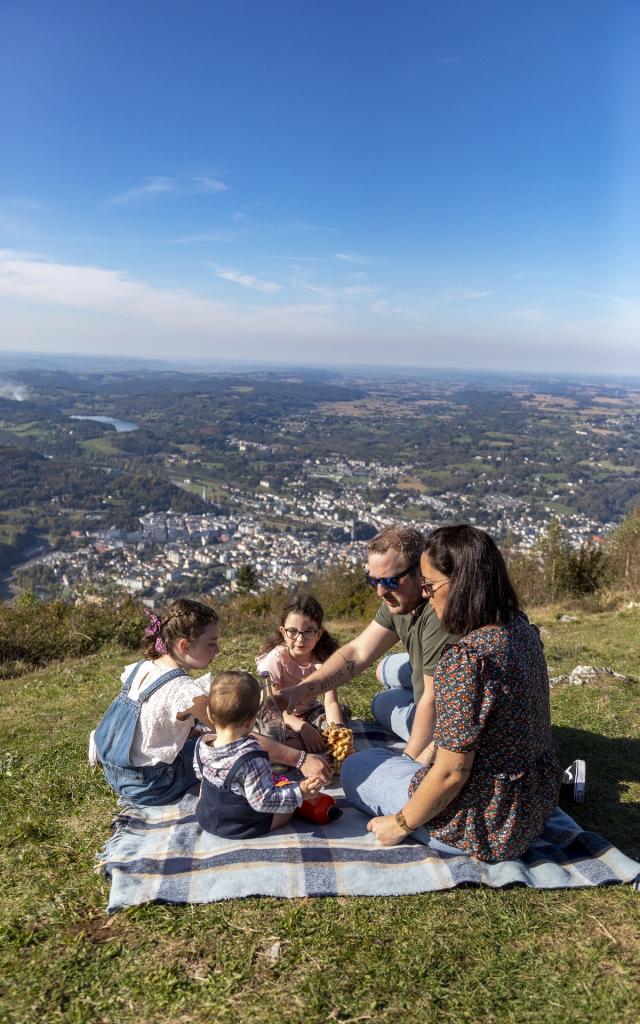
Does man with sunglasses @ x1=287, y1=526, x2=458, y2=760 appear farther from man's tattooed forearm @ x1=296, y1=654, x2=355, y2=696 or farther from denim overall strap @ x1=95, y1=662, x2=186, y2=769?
denim overall strap @ x1=95, y1=662, x2=186, y2=769

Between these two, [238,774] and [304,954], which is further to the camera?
[238,774]

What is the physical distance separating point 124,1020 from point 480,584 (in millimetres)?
2099

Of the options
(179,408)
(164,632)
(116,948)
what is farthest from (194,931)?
(179,408)

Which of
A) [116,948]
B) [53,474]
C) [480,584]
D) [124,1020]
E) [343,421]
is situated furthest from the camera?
[343,421]

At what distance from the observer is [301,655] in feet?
14.8

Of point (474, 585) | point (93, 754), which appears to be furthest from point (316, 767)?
point (93, 754)

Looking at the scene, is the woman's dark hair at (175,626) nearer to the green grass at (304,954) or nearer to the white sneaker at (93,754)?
the white sneaker at (93,754)

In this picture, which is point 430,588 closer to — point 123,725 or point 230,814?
point 230,814

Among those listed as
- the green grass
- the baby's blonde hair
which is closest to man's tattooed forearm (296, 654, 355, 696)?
the baby's blonde hair

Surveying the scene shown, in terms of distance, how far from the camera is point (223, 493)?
214 feet

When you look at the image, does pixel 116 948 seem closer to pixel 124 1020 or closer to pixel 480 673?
pixel 124 1020

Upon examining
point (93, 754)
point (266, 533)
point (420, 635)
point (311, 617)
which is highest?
point (420, 635)

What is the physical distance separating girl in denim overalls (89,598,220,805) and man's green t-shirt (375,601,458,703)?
3.92 feet

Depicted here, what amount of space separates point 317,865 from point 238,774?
553 millimetres
